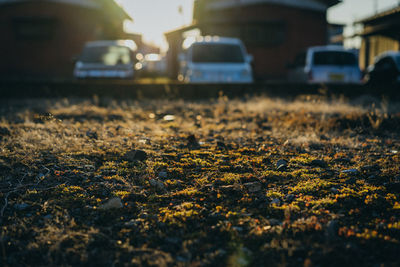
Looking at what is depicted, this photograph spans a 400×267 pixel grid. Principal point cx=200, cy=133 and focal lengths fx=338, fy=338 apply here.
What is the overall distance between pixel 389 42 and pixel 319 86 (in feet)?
52.2

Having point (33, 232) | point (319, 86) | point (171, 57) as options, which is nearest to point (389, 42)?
point (171, 57)

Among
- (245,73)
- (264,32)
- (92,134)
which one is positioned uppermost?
(264,32)

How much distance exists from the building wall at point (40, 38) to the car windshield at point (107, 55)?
295 inches

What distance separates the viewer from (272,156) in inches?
141

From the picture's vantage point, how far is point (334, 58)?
1059 centimetres

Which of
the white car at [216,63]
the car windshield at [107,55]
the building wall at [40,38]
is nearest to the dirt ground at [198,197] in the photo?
the white car at [216,63]

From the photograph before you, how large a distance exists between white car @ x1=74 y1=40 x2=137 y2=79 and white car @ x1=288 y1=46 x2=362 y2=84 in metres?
5.97

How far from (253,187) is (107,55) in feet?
33.6

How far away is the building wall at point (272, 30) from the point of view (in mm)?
18438

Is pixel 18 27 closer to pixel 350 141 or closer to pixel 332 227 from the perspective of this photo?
pixel 350 141

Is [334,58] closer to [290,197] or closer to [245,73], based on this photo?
[245,73]

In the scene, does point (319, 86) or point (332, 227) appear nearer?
point (332, 227)

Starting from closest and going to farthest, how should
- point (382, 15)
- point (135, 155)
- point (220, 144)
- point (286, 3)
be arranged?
point (135, 155)
point (220, 144)
point (286, 3)
point (382, 15)

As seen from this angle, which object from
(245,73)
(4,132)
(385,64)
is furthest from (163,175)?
(385,64)
